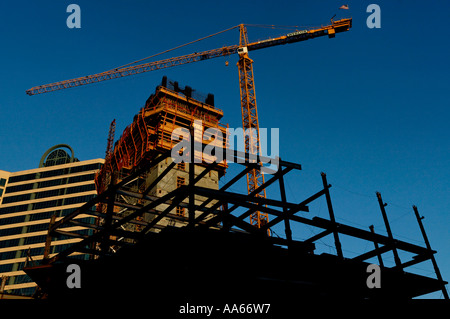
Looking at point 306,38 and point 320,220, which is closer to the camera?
point 320,220

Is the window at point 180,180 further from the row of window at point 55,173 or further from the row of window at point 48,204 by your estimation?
the row of window at point 55,173

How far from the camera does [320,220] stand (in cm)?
1650

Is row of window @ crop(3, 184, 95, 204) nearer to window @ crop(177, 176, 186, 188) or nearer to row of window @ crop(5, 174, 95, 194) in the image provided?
row of window @ crop(5, 174, 95, 194)

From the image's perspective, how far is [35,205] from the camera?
324ft

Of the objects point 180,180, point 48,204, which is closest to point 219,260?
point 180,180

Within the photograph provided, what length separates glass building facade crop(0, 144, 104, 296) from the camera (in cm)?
9000

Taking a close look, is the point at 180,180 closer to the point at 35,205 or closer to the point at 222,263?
the point at 222,263

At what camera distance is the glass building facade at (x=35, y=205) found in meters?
90.0

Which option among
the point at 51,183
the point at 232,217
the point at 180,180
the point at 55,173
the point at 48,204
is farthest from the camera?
the point at 55,173
